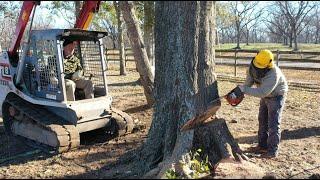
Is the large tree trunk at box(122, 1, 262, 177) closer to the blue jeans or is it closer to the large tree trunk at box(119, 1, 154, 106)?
the blue jeans

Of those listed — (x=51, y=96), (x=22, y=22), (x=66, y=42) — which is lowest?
(x=51, y=96)

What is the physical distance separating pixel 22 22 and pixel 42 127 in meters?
2.01

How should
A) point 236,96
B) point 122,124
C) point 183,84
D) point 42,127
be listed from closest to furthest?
point 183,84, point 236,96, point 42,127, point 122,124

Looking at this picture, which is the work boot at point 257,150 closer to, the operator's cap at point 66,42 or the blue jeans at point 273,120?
the blue jeans at point 273,120

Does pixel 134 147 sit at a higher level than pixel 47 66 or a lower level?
lower

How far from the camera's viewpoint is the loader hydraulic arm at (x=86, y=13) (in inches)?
320

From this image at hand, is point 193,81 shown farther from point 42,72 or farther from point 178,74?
point 42,72

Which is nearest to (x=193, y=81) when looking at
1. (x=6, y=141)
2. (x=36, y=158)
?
(x=36, y=158)

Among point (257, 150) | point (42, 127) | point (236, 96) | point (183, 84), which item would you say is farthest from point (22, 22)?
point (257, 150)

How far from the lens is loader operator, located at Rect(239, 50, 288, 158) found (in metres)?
6.38

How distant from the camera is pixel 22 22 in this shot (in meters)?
8.36

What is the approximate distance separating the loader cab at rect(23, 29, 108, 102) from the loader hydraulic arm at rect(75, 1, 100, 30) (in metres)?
0.30

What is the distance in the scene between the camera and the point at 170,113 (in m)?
6.03

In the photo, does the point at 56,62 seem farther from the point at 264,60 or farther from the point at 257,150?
the point at 257,150
